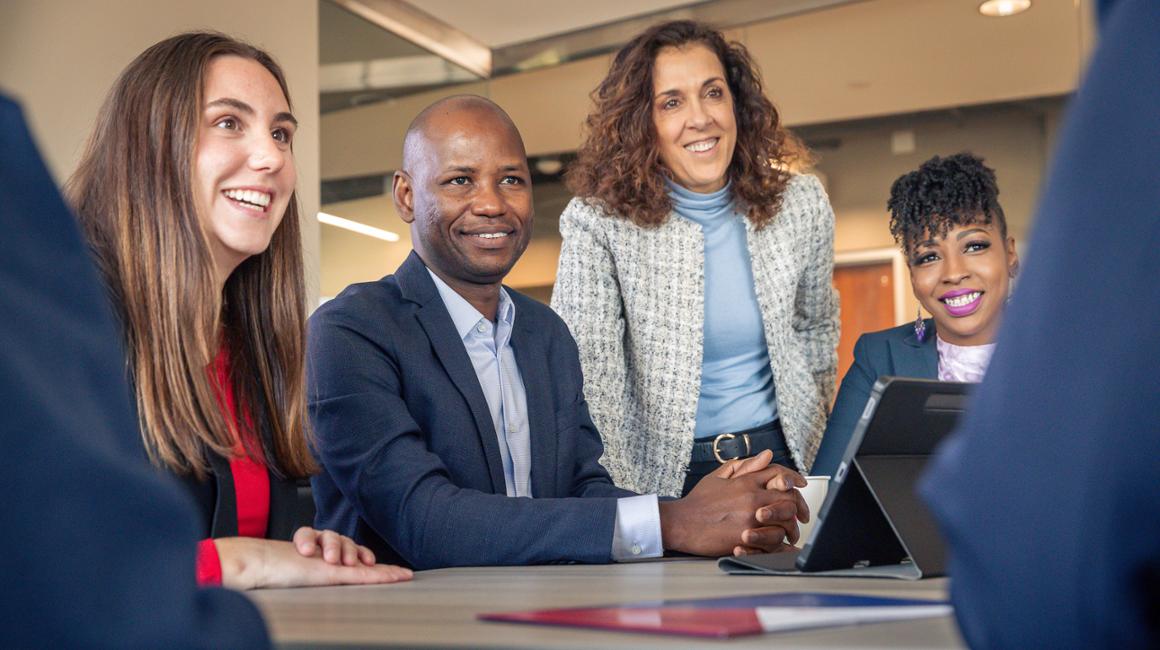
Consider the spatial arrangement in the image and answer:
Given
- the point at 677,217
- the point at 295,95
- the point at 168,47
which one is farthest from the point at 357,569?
the point at 295,95

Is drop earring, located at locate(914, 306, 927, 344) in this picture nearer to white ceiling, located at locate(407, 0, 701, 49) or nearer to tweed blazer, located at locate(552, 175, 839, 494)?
tweed blazer, located at locate(552, 175, 839, 494)

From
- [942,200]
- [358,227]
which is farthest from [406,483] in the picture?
[358,227]

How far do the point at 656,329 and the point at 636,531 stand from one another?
3.38 ft

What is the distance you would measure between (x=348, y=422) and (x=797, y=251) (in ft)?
4.60

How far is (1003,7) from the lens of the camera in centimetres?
563

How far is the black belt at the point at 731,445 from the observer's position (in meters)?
2.69

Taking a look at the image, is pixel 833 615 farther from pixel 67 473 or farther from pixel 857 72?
pixel 857 72

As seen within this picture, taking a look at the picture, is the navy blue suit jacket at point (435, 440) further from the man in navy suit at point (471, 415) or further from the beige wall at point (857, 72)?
the beige wall at point (857, 72)

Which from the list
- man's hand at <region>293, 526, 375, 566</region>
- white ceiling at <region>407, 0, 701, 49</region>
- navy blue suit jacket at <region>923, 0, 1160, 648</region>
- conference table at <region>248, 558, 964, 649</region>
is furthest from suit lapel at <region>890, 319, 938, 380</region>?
white ceiling at <region>407, 0, 701, 49</region>

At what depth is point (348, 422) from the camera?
1.93 metres

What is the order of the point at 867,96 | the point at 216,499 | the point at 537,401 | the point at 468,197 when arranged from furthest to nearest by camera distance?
the point at 867,96 → the point at 468,197 → the point at 537,401 → the point at 216,499

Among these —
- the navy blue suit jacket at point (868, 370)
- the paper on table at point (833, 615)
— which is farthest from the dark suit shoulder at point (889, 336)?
the paper on table at point (833, 615)

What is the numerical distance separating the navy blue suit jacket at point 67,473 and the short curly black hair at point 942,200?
2.61m

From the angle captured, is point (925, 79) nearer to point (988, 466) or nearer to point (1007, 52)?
point (1007, 52)
